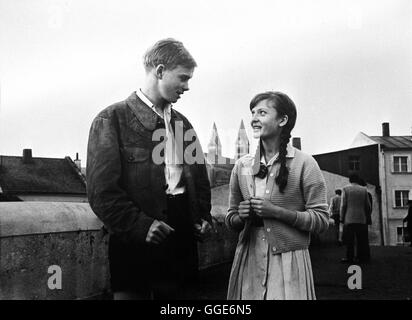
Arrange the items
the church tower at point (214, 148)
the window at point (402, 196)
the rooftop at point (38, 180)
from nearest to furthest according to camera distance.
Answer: the church tower at point (214, 148) → the window at point (402, 196) → the rooftop at point (38, 180)

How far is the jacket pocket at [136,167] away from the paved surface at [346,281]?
0.61 metres

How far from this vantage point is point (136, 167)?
8.41ft

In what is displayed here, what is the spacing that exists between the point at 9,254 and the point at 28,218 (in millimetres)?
193

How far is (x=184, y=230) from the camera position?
8.91 feet

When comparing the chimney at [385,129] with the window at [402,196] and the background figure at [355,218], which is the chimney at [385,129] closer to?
the window at [402,196]

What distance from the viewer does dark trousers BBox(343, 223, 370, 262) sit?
6.59 meters

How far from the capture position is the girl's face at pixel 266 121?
2.69 m

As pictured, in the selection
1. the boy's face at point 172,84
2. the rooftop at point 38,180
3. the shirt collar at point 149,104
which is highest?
the rooftop at point 38,180

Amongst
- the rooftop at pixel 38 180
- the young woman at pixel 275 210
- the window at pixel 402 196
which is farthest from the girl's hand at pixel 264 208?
the rooftop at pixel 38 180

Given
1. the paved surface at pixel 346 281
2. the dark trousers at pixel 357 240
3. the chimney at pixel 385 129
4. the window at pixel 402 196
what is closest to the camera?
the paved surface at pixel 346 281

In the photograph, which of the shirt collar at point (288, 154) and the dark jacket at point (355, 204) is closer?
the shirt collar at point (288, 154)

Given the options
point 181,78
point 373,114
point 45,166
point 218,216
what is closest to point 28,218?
point 181,78

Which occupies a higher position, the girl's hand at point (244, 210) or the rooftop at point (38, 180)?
the rooftop at point (38, 180)

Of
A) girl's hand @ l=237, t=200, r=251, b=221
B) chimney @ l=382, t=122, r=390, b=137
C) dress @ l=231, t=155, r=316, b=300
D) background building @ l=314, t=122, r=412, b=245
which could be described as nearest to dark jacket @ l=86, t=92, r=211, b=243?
girl's hand @ l=237, t=200, r=251, b=221
